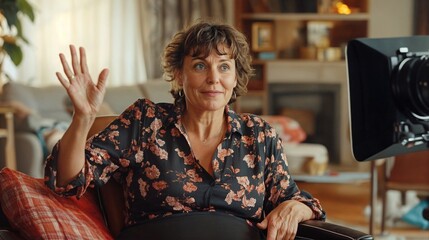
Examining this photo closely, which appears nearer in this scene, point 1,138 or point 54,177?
point 54,177

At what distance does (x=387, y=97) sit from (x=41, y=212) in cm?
100

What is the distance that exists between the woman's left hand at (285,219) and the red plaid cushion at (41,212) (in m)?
0.46

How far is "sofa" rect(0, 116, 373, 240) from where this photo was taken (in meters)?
2.07

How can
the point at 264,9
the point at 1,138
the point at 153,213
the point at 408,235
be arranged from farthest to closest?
1. the point at 264,9
2. the point at 1,138
3. the point at 408,235
4. the point at 153,213

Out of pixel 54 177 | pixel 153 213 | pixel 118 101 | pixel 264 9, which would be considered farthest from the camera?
pixel 264 9

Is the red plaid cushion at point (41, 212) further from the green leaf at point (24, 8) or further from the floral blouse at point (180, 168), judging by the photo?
the green leaf at point (24, 8)

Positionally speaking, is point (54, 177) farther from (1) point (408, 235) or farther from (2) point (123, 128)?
(1) point (408, 235)

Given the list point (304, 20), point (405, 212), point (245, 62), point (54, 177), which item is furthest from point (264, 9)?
point (54, 177)

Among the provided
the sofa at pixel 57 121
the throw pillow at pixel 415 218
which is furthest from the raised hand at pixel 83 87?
the throw pillow at pixel 415 218

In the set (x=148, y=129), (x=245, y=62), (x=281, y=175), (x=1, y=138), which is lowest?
(x=1, y=138)

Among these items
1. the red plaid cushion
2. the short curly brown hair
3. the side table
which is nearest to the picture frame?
the side table

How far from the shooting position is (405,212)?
4824mm

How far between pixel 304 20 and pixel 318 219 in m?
4.62

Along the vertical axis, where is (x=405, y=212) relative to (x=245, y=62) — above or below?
below
